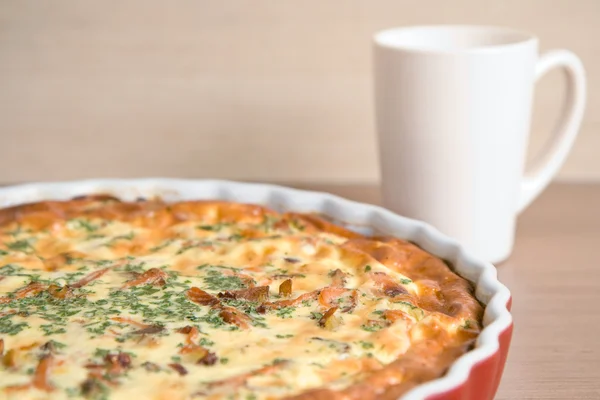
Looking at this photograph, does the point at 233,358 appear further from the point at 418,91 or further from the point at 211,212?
the point at 418,91

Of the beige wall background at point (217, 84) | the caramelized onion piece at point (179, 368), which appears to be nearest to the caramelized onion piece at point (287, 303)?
the caramelized onion piece at point (179, 368)

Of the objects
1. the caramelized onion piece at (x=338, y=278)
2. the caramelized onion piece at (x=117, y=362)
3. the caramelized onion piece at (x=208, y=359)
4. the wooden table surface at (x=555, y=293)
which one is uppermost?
the caramelized onion piece at (x=117, y=362)

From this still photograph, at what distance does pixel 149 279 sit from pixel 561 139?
986 mm

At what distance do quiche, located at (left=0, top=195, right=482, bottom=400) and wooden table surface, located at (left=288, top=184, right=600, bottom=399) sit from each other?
0.57ft

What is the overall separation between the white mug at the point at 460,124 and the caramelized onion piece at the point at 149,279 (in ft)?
1.95

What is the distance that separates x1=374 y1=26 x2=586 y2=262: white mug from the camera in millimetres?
1716

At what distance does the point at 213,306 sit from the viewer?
53.3 inches

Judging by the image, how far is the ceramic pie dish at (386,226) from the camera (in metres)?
1.14

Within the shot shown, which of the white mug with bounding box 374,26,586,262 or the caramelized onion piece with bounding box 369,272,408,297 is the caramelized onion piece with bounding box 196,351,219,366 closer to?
the caramelized onion piece with bounding box 369,272,408,297

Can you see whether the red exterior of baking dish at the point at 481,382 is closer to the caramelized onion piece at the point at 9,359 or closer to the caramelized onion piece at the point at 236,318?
the caramelized onion piece at the point at 236,318

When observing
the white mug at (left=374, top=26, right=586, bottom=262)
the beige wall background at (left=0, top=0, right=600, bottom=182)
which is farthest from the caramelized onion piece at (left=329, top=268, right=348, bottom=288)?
the beige wall background at (left=0, top=0, right=600, bottom=182)

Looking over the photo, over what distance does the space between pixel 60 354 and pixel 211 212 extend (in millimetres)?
644

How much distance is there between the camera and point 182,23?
7.76ft

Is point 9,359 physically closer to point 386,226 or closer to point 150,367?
point 150,367
